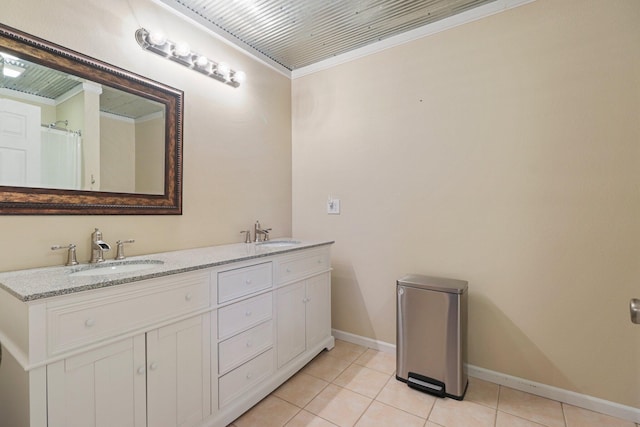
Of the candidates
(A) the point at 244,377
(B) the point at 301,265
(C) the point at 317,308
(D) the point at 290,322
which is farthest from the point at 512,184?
(A) the point at 244,377

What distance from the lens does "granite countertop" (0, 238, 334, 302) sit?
996 millimetres

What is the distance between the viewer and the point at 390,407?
1.73m

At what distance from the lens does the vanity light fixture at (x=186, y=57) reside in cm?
168

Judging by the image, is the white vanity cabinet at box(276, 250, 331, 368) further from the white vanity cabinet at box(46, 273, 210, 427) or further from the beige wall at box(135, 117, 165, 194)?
the beige wall at box(135, 117, 165, 194)

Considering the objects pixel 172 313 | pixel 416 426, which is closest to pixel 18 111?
pixel 172 313

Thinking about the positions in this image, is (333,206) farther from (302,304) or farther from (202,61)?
(202,61)

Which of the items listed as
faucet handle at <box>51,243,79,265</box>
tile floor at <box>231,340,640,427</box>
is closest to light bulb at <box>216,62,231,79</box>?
faucet handle at <box>51,243,79,265</box>

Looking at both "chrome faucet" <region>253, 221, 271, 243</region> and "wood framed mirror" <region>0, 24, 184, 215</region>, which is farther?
"chrome faucet" <region>253, 221, 271, 243</region>

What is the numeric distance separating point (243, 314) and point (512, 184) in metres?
1.84

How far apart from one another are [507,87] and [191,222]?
7.35 ft

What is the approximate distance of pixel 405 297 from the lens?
195 cm

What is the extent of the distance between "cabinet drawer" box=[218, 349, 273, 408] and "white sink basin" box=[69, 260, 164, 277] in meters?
0.71

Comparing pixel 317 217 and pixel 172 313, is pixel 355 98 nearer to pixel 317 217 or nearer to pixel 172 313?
pixel 317 217

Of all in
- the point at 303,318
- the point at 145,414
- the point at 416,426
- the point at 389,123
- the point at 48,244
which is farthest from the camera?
the point at 389,123
